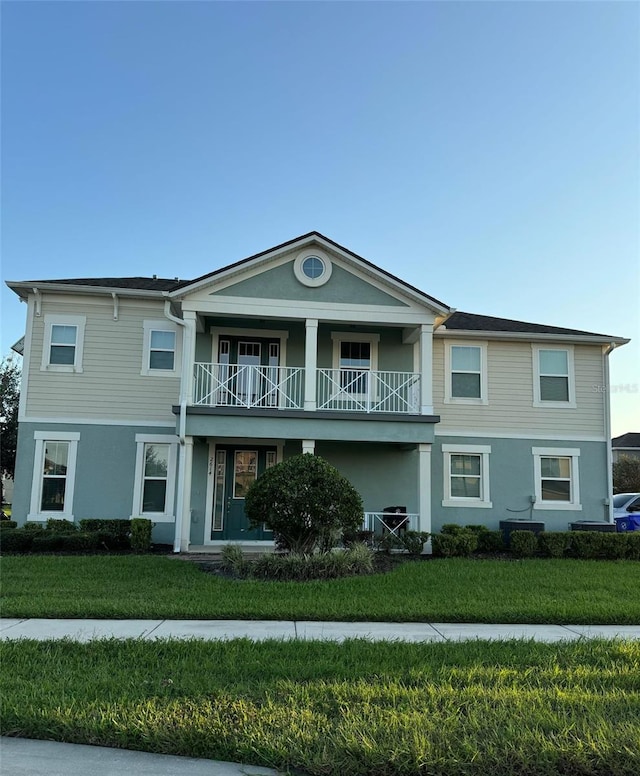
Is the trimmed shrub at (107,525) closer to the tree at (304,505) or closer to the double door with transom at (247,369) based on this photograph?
the double door with transom at (247,369)

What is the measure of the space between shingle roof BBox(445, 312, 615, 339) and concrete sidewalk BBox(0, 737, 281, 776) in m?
13.2

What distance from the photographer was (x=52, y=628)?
6344 mm

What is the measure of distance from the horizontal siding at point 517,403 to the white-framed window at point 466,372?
14cm

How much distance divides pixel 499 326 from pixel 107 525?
11178mm

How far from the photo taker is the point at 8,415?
2181 centimetres

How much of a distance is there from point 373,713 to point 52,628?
4105 mm

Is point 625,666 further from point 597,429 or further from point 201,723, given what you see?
point 597,429

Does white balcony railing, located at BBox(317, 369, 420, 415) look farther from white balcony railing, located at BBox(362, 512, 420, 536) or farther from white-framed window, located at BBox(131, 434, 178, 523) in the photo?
white-framed window, located at BBox(131, 434, 178, 523)

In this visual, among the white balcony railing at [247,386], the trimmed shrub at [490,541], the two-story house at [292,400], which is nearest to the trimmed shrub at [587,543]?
the trimmed shrub at [490,541]

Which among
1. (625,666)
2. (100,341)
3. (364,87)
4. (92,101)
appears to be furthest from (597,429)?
(92,101)

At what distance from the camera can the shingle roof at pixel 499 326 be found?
15.6 m

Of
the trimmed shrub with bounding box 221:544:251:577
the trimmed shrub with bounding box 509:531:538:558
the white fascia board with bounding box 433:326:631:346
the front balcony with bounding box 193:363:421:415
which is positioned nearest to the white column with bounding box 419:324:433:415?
the front balcony with bounding box 193:363:421:415

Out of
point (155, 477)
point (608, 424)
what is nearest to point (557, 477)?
point (608, 424)

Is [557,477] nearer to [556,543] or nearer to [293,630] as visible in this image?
[556,543]
